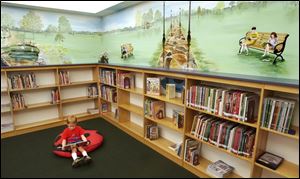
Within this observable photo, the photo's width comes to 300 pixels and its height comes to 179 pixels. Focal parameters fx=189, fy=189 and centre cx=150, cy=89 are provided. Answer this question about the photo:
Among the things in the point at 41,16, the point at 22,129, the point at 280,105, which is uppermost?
the point at 41,16

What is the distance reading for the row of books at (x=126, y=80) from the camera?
3.59 meters

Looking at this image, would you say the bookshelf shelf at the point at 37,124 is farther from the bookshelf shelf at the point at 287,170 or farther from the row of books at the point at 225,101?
the bookshelf shelf at the point at 287,170

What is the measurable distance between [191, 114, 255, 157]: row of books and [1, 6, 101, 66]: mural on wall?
11.0ft

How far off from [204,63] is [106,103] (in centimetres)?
283


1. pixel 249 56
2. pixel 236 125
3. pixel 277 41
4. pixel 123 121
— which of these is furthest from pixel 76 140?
pixel 277 41

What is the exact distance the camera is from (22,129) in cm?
Answer: 368

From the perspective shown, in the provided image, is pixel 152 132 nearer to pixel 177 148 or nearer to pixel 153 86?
pixel 177 148

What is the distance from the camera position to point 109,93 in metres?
4.16

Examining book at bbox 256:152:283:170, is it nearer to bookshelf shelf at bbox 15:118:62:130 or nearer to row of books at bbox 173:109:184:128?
row of books at bbox 173:109:184:128

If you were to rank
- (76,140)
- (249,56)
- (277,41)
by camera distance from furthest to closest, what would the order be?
(76,140) < (249,56) < (277,41)

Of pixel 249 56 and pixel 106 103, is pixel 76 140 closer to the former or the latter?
pixel 106 103

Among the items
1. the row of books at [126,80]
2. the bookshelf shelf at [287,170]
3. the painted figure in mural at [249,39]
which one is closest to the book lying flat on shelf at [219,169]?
the bookshelf shelf at [287,170]

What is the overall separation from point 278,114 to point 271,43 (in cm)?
72

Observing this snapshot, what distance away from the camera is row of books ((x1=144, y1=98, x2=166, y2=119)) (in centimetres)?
305
